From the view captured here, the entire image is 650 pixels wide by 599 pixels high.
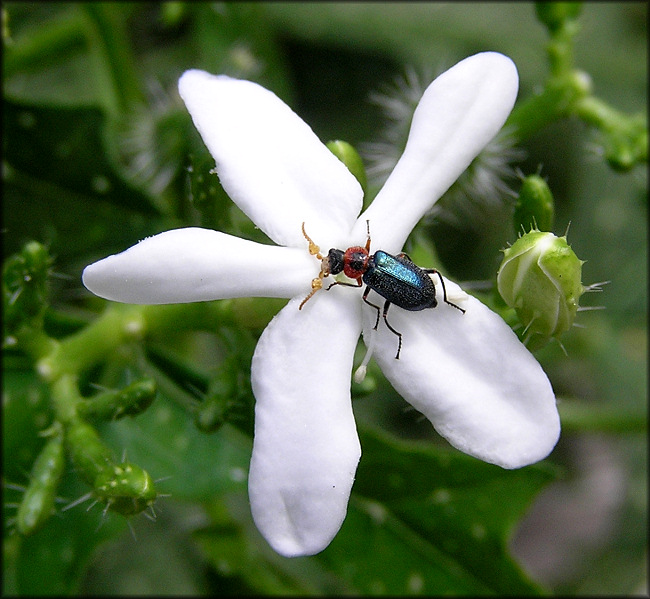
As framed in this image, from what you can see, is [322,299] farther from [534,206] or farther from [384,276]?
[534,206]

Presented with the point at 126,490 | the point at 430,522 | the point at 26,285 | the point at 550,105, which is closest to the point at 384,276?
the point at 126,490

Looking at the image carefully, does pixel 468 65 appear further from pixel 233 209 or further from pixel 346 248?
pixel 233 209

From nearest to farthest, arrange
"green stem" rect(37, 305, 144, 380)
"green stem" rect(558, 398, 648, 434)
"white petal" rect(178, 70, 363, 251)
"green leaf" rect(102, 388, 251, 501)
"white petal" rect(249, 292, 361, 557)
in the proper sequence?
"white petal" rect(249, 292, 361, 557)
"white petal" rect(178, 70, 363, 251)
"green stem" rect(37, 305, 144, 380)
"green leaf" rect(102, 388, 251, 501)
"green stem" rect(558, 398, 648, 434)

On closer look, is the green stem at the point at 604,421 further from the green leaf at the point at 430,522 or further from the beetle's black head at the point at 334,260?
the beetle's black head at the point at 334,260

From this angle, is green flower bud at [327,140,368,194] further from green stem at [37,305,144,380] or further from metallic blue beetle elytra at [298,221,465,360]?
green stem at [37,305,144,380]

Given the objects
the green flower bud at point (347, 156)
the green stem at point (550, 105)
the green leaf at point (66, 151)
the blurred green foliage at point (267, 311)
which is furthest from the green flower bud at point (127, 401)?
the green stem at point (550, 105)

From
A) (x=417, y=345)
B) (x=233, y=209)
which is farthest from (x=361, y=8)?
(x=417, y=345)

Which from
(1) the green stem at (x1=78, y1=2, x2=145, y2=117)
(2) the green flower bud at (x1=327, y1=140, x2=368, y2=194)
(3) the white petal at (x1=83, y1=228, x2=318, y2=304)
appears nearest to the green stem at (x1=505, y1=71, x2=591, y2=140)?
(2) the green flower bud at (x1=327, y1=140, x2=368, y2=194)
